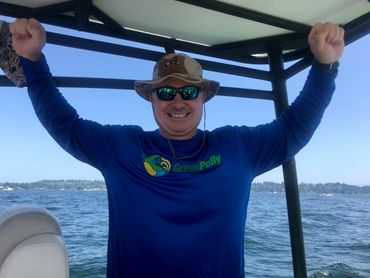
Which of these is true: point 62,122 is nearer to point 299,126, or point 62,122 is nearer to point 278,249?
point 299,126

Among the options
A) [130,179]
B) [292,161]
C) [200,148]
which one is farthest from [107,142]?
[292,161]

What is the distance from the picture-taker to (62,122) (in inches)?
64.1

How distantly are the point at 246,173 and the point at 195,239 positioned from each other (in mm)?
367

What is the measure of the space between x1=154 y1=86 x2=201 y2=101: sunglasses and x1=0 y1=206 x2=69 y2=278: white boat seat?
0.81 meters

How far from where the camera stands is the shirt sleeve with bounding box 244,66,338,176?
1748mm

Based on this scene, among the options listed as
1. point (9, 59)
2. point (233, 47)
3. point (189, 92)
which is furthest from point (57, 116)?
point (233, 47)

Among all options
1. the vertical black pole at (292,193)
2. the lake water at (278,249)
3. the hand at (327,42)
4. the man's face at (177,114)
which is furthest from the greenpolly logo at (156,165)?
the lake water at (278,249)

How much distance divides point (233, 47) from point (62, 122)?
4.88ft

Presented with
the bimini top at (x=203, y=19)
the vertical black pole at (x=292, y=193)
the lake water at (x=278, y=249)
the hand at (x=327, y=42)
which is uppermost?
the bimini top at (x=203, y=19)

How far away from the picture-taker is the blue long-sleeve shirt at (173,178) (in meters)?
1.55

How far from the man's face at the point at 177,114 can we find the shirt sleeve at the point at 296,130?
26 cm

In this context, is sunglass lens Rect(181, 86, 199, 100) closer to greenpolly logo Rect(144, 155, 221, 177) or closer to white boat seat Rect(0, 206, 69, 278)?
greenpolly logo Rect(144, 155, 221, 177)

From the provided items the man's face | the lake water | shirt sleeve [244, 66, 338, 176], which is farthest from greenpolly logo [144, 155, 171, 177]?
the lake water

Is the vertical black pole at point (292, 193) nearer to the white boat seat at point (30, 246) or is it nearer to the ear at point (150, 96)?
the ear at point (150, 96)
